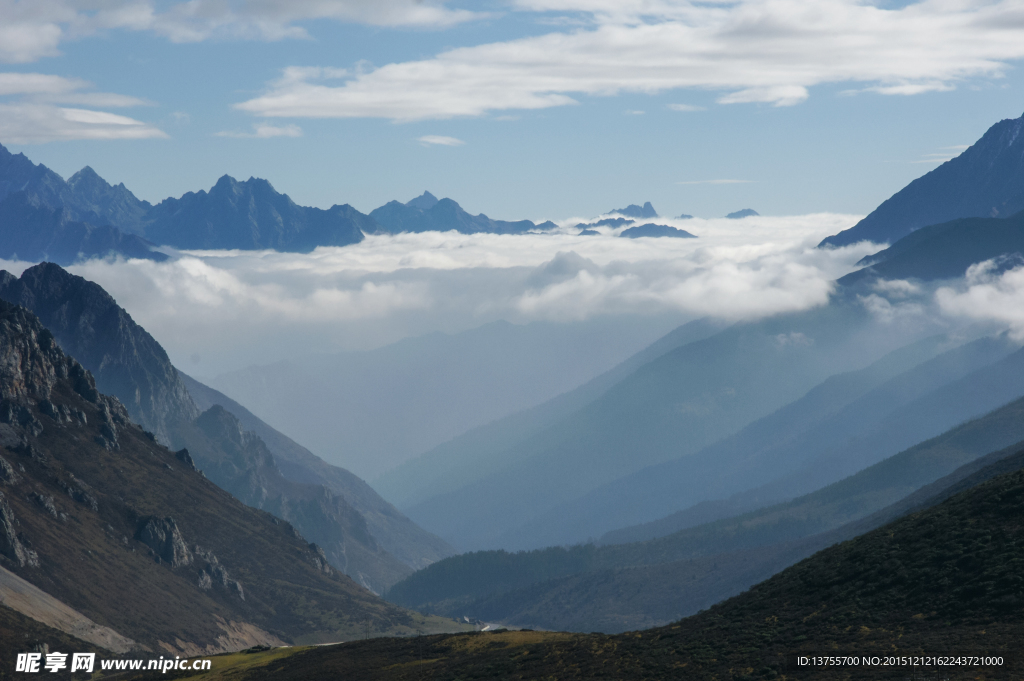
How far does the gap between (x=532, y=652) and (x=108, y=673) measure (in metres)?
114

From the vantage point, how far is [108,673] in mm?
185625

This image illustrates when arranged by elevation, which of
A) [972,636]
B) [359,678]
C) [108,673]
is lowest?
[108,673]

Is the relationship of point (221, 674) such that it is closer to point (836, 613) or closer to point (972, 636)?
point (836, 613)

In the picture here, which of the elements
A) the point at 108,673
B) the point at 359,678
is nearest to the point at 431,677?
the point at 359,678

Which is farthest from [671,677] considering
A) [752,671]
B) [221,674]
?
[221,674]

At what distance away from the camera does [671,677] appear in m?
93.6

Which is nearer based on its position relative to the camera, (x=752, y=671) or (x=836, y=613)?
(x=752, y=671)

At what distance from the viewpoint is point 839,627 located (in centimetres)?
9931

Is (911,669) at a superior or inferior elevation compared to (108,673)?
superior

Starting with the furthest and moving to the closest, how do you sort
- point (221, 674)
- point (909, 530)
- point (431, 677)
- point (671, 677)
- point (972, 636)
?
point (221, 674) < point (909, 530) < point (431, 677) < point (671, 677) < point (972, 636)

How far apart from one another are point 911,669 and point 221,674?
103 metres

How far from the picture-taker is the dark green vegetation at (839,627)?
88375 mm

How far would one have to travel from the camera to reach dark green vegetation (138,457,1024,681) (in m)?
88.4

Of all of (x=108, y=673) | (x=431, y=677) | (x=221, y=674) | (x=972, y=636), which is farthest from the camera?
(x=108, y=673)
